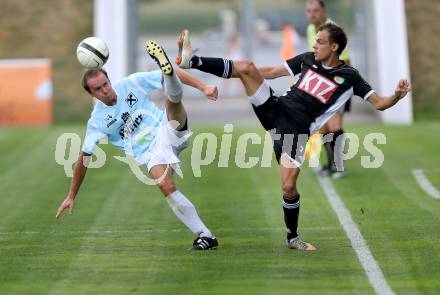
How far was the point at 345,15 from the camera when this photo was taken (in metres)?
27.7

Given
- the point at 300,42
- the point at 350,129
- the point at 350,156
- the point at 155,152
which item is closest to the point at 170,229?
the point at 155,152

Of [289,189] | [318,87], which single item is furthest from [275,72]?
[289,189]

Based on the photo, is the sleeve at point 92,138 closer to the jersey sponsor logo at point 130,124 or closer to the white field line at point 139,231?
the jersey sponsor logo at point 130,124

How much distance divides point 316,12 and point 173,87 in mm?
5650

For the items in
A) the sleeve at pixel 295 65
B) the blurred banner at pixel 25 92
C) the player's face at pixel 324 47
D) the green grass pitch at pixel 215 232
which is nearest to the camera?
the green grass pitch at pixel 215 232

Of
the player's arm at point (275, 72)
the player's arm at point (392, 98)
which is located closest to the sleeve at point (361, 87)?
the player's arm at point (392, 98)

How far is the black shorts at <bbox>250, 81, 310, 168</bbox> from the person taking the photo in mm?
10656

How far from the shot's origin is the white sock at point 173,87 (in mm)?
10125

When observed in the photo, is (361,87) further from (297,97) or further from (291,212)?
(291,212)

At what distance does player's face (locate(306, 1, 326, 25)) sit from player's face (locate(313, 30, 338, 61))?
4.67m

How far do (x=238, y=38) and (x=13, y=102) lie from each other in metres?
7.13

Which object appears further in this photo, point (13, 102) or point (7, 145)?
point (13, 102)

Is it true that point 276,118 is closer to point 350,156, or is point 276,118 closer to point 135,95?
point 135,95

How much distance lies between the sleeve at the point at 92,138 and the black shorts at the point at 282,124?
4.95ft
